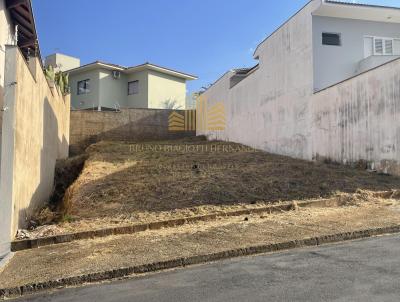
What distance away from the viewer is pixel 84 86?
108ft

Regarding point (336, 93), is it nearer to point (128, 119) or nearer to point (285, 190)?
point (285, 190)

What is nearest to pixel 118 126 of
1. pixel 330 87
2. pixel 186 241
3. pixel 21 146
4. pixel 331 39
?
pixel 331 39

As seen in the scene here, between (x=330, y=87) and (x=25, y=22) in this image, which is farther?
(x=330, y=87)

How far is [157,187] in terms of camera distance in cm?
1077

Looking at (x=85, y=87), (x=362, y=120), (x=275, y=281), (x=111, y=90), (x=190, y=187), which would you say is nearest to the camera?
(x=275, y=281)

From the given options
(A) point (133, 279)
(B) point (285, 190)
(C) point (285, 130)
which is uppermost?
(C) point (285, 130)

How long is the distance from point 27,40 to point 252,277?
12.6 meters

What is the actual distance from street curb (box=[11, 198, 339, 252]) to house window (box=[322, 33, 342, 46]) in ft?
26.8

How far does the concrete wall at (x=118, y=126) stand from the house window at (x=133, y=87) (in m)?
9.11

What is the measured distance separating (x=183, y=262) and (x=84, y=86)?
2957 centimetres

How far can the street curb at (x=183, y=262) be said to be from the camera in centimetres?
501

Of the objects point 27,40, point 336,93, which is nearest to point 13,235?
point 27,40

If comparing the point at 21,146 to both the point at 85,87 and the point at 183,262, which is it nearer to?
the point at 183,262

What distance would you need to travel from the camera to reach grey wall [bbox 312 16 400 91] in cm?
1512
